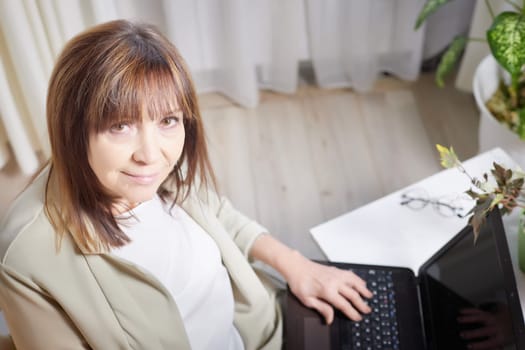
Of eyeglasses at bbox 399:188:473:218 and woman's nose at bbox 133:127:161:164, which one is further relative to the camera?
eyeglasses at bbox 399:188:473:218

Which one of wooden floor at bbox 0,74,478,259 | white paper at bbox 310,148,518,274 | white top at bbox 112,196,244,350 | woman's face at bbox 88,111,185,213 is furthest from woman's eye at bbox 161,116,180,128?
wooden floor at bbox 0,74,478,259

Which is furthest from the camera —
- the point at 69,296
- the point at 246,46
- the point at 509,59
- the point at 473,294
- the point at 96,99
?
the point at 246,46

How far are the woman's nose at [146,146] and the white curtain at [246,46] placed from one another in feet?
3.14

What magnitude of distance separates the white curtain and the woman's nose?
37.7 inches

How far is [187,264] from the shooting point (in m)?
1.03

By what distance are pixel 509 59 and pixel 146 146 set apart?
1021mm

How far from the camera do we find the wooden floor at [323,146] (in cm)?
203

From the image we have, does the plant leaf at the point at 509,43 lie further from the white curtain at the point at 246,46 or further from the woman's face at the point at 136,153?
the woman's face at the point at 136,153

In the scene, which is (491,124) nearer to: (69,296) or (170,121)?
(170,121)

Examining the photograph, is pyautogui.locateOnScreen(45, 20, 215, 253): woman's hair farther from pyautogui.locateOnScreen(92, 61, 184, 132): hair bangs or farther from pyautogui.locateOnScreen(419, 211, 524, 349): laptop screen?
pyautogui.locateOnScreen(419, 211, 524, 349): laptop screen

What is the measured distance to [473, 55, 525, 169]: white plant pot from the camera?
168 cm

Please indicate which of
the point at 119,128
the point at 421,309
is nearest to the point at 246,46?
the point at 421,309

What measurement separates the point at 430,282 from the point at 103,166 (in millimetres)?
655

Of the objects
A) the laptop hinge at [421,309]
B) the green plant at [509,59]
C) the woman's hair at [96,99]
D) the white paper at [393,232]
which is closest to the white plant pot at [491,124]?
the green plant at [509,59]
